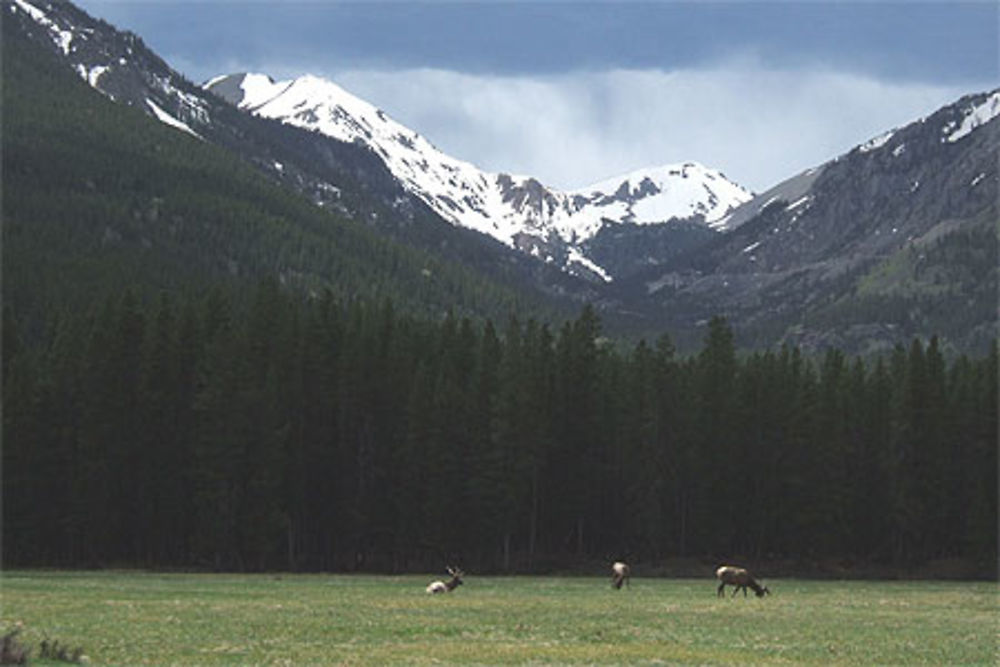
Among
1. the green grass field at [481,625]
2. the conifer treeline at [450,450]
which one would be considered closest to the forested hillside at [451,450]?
the conifer treeline at [450,450]

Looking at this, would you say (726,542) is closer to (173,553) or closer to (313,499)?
(313,499)

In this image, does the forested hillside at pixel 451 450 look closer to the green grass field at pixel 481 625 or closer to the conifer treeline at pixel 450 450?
the conifer treeline at pixel 450 450

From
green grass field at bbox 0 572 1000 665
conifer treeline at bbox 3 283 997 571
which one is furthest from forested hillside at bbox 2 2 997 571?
green grass field at bbox 0 572 1000 665

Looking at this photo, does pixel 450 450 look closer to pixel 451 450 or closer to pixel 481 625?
pixel 451 450

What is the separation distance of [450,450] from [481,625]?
56158 mm

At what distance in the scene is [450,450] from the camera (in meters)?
91.1

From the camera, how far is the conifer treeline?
8350 cm

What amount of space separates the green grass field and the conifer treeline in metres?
26.7

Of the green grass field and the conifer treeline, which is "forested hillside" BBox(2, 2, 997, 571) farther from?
the green grass field

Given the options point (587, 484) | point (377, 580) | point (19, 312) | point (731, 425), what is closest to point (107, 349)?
point (377, 580)

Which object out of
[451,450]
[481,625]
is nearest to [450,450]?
[451,450]

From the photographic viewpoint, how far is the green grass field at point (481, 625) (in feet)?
90.4

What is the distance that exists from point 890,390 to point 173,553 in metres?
62.3

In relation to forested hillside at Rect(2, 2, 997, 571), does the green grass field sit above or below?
below
